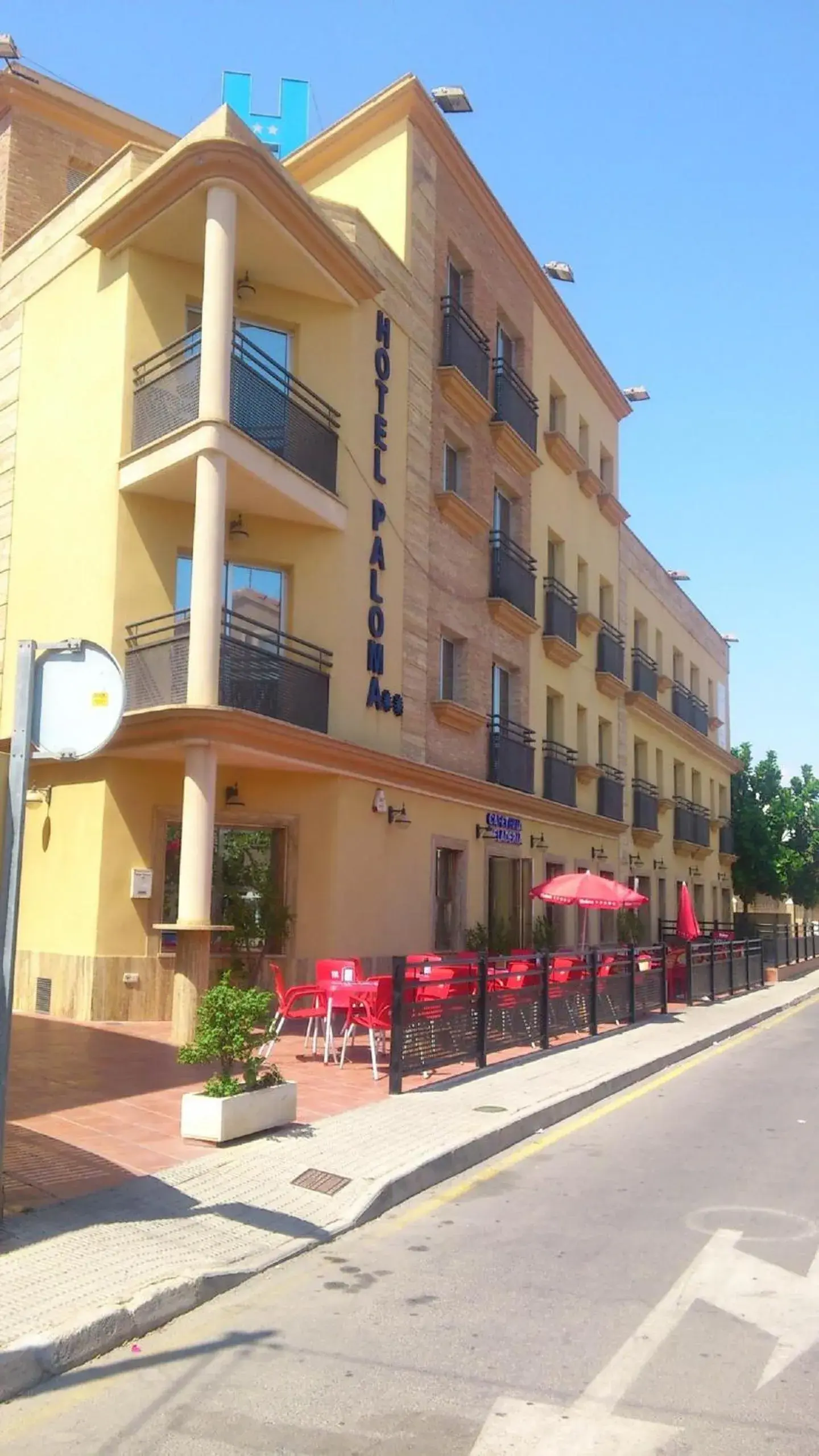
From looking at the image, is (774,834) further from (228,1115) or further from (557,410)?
(228,1115)

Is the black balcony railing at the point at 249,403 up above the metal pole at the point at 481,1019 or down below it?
above

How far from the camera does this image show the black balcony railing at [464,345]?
20.1 meters

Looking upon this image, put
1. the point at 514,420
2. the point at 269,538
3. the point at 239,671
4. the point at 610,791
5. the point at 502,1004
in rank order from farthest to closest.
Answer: the point at 610,791 → the point at 514,420 → the point at 269,538 → the point at 239,671 → the point at 502,1004

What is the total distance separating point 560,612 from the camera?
25.4 m

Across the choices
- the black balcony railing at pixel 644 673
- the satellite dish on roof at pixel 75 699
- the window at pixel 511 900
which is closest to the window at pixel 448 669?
the window at pixel 511 900

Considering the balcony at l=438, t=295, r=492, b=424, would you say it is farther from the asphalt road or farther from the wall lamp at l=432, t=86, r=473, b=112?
the asphalt road

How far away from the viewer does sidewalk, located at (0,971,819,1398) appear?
4.75 metres

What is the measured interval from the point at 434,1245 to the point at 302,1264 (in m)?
0.75

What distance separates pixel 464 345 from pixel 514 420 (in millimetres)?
2748

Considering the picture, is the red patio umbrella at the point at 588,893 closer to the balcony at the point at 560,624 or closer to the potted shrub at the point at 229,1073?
the balcony at the point at 560,624

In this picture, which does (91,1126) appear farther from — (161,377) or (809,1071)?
(161,377)

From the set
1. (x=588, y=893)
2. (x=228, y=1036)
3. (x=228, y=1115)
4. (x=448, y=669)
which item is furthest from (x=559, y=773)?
(x=228, y=1115)

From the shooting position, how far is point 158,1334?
489cm

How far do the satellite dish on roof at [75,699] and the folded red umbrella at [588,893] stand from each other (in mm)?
13267
